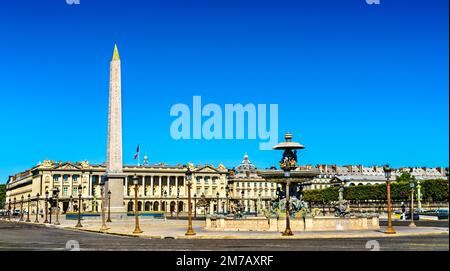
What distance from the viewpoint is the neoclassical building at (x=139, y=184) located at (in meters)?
158

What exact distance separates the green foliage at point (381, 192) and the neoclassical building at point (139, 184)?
2854 centimetres

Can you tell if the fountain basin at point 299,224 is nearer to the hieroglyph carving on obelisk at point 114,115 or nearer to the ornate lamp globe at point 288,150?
the ornate lamp globe at point 288,150

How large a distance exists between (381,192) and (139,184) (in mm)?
72652

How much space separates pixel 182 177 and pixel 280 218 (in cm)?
13859

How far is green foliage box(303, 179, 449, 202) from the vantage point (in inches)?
4281

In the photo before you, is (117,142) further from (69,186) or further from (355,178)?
(355,178)

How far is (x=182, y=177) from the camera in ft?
573

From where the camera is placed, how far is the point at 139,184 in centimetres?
16612

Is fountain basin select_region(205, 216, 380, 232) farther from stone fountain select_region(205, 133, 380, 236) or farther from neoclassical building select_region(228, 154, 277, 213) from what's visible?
neoclassical building select_region(228, 154, 277, 213)

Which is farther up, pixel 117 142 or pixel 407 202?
pixel 117 142

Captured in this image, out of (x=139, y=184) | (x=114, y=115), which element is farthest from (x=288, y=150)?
(x=139, y=184)

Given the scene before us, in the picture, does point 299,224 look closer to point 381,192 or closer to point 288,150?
point 288,150
